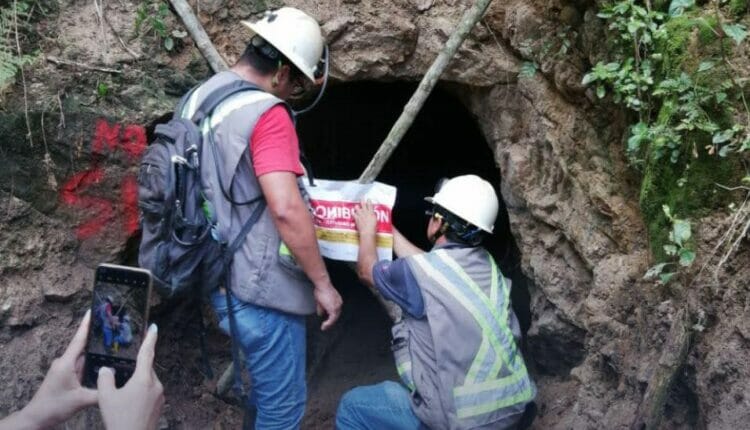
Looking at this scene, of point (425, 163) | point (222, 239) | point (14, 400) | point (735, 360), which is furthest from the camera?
point (425, 163)

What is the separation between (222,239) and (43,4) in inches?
70.5

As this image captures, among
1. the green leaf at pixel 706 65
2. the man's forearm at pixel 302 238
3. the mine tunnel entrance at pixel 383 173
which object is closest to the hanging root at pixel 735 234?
the green leaf at pixel 706 65

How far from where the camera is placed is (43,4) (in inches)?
148

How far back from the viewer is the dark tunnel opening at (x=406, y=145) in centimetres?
578

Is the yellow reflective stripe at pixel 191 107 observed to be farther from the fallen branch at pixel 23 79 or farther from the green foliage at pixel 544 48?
the green foliage at pixel 544 48

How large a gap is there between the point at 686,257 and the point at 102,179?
9.20 feet

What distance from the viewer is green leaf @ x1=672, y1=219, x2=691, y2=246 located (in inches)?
114

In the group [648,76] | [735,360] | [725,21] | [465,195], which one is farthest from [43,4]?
[735,360]

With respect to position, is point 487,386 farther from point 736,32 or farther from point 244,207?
point 736,32

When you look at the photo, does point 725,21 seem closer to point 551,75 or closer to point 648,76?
point 648,76

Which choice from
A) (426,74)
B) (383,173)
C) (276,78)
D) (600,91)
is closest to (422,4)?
(426,74)

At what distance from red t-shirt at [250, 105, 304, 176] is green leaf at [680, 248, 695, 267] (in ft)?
5.15

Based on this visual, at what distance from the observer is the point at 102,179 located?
3729 mm

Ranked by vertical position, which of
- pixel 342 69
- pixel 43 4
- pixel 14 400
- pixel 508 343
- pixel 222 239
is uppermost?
pixel 43 4
